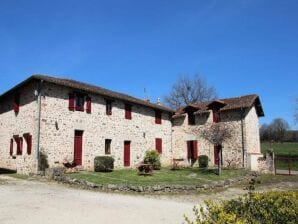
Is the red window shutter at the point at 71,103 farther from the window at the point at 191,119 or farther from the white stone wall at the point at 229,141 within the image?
the window at the point at 191,119

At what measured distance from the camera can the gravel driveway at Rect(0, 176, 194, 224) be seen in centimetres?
797

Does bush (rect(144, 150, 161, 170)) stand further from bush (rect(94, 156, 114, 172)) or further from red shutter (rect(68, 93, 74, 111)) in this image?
red shutter (rect(68, 93, 74, 111))

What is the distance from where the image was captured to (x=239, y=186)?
1761cm

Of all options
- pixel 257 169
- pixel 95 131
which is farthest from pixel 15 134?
pixel 257 169

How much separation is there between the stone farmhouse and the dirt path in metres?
6.10

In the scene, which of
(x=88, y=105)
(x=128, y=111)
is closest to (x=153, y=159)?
(x=128, y=111)

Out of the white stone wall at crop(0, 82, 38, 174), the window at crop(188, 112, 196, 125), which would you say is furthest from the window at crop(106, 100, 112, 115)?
the window at crop(188, 112, 196, 125)

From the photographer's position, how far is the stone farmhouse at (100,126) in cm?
1903

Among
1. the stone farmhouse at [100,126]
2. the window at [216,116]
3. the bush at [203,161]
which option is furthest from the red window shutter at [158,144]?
the window at [216,116]

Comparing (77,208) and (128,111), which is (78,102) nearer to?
(128,111)

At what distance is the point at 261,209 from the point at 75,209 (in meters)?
5.90

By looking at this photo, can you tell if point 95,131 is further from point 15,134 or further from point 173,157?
point 173,157

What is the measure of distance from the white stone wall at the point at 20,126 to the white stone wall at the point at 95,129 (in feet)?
3.08

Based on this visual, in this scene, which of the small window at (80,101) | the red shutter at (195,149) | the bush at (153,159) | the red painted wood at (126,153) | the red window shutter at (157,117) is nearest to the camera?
the small window at (80,101)
